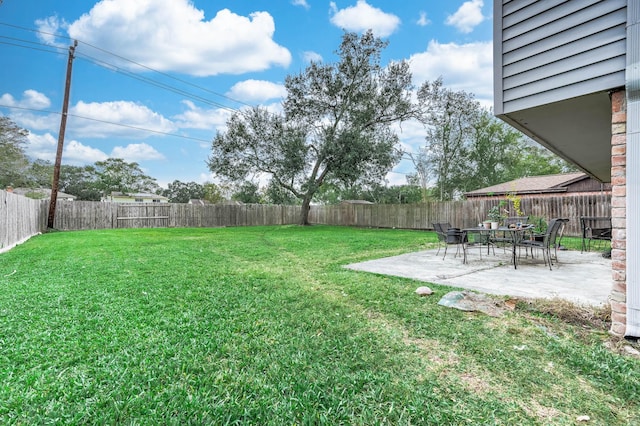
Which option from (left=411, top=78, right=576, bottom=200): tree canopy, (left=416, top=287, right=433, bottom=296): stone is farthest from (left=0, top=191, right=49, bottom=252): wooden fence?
(left=411, top=78, right=576, bottom=200): tree canopy

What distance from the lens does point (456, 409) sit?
1477mm

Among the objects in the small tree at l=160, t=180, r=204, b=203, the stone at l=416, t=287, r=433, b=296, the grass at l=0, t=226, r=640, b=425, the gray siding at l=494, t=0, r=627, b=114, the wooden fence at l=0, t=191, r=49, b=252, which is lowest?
the grass at l=0, t=226, r=640, b=425

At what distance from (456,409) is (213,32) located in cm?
1589

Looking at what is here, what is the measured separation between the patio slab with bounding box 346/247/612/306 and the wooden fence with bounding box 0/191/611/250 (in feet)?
17.0

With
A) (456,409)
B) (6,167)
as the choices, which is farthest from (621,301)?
(6,167)

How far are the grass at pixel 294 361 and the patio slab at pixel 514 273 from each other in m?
0.69

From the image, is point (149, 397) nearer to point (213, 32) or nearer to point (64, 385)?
point (64, 385)

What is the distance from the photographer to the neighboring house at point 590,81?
2.10 metres

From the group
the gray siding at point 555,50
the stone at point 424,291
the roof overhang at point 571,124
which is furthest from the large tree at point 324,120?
the gray siding at point 555,50

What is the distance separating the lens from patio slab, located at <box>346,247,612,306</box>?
11.1ft

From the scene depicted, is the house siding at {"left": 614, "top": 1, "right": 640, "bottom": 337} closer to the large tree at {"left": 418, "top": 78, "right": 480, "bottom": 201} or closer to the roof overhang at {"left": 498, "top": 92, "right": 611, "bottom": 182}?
the roof overhang at {"left": 498, "top": 92, "right": 611, "bottom": 182}

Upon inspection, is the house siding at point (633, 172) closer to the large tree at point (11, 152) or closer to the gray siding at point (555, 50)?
the gray siding at point (555, 50)

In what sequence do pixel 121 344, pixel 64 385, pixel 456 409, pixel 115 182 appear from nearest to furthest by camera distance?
pixel 456 409
pixel 64 385
pixel 121 344
pixel 115 182

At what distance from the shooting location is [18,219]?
8367mm
